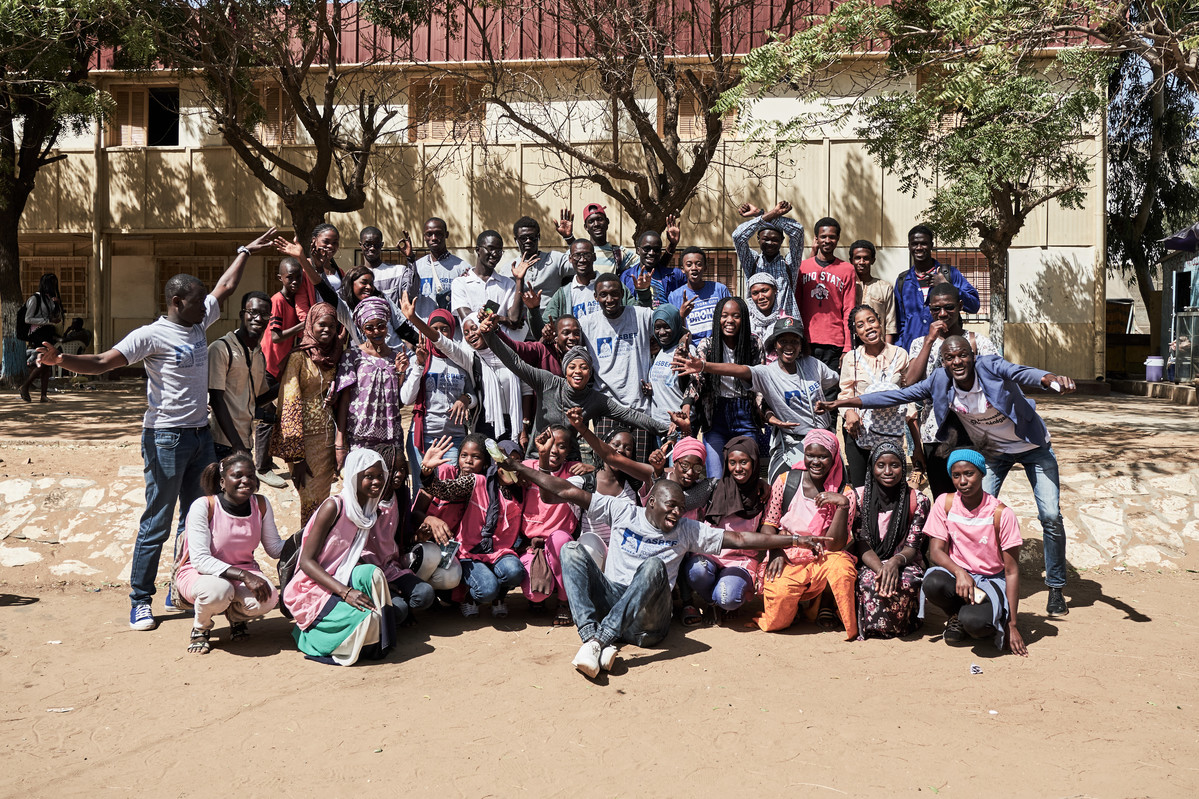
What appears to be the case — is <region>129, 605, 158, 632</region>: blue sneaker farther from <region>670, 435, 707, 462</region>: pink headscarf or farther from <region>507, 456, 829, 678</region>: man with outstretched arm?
<region>670, 435, 707, 462</region>: pink headscarf

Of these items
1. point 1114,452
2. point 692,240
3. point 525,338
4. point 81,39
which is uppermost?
point 81,39

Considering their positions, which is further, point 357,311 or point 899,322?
point 899,322

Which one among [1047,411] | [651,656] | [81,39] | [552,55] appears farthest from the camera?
[552,55]

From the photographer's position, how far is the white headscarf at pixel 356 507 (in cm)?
545

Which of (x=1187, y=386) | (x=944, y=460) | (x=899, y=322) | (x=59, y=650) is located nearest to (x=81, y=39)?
(x=59, y=650)

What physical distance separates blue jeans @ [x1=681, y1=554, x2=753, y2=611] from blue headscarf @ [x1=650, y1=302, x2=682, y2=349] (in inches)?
66.0

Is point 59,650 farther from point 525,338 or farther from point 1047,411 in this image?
point 1047,411

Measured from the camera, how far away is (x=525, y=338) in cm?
735

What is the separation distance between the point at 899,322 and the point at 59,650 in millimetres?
6160

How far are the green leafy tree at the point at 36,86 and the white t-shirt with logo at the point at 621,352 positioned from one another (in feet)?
22.9

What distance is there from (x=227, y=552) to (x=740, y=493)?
3065 mm

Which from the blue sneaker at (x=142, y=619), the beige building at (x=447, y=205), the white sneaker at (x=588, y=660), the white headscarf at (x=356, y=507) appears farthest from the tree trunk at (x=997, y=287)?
the blue sneaker at (x=142, y=619)

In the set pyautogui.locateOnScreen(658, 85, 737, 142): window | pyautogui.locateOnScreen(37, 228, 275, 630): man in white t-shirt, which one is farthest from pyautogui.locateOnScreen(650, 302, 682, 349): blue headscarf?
pyautogui.locateOnScreen(658, 85, 737, 142): window

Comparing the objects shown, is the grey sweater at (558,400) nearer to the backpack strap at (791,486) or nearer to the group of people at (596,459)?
the group of people at (596,459)
